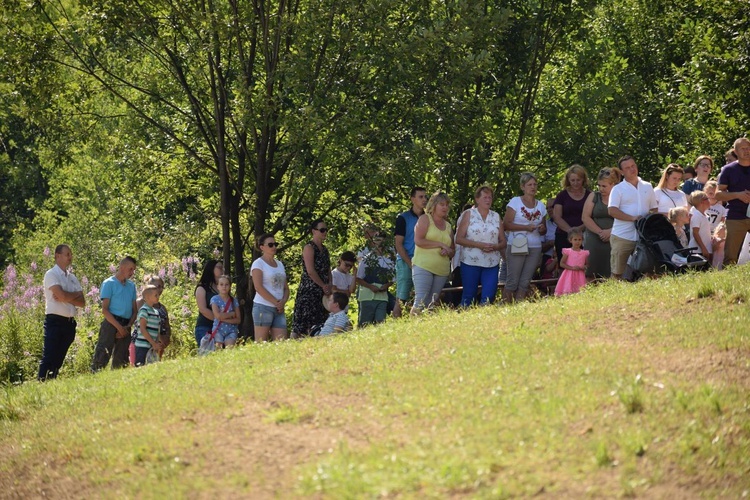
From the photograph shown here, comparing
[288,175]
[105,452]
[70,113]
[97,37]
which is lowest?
[105,452]

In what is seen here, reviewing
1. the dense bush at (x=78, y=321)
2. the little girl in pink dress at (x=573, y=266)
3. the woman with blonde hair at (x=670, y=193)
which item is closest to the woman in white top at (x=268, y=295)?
the dense bush at (x=78, y=321)

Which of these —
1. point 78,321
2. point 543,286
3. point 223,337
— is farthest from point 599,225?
point 78,321

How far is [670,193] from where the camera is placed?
14500mm

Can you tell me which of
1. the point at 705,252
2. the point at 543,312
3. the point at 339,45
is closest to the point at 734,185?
the point at 705,252

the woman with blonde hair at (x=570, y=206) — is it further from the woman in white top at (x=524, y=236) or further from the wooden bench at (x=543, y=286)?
the wooden bench at (x=543, y=286)

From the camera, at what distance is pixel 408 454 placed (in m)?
7.76

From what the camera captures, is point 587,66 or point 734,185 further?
point 587,66

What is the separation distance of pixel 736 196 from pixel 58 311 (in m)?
8.75

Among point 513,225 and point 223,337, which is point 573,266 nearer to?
point 513,225

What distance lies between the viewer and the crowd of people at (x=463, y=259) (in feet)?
47.6

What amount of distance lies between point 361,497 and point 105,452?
2757mm

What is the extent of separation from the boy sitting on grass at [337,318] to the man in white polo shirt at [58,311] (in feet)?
10.5

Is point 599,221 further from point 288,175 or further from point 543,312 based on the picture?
point 288,175

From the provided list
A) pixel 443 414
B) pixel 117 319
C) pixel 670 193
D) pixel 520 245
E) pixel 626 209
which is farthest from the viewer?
pixel 117 319
